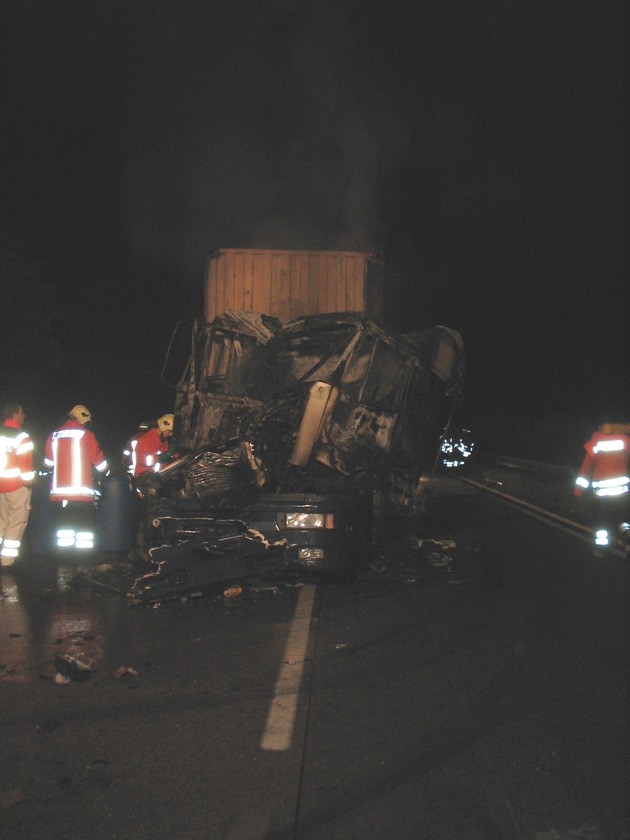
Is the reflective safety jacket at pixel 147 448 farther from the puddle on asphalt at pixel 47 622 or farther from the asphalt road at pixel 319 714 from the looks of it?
the asphalt road at pixel 319 714

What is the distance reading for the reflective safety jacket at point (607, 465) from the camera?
10.9 m

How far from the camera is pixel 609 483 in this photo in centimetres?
1089

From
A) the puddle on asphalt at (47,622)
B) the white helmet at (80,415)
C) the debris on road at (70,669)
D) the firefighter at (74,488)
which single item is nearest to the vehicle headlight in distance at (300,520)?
the puddle on asphalt at (47,622)

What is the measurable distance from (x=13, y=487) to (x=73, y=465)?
65 cm

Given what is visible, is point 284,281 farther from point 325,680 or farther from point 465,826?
point 465,826

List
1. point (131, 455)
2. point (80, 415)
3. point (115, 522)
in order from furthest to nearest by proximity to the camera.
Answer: point (131, 455)
point (80, 415)
point (115, 522)

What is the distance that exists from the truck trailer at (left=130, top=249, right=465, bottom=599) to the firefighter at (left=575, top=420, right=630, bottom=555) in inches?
69.7

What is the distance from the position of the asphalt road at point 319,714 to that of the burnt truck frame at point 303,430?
72cm

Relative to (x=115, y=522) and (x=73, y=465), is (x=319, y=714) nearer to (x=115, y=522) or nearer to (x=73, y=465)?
(x=73, y=465)

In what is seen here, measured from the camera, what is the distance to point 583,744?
16.1 ft

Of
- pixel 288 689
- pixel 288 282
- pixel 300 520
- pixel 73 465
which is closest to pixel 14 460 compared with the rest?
pixel 73 465

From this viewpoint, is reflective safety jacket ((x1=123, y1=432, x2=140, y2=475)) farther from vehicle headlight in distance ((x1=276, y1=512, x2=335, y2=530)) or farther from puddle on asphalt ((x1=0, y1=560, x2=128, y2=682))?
vehicle headlight in distance ((x1=276, y1=512, x2=335, y2=530))

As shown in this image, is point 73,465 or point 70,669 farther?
point 73,465

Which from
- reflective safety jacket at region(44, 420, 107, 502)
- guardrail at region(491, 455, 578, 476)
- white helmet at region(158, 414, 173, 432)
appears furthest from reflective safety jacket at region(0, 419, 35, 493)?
guardrail at region(491, 455, 578, 476)
